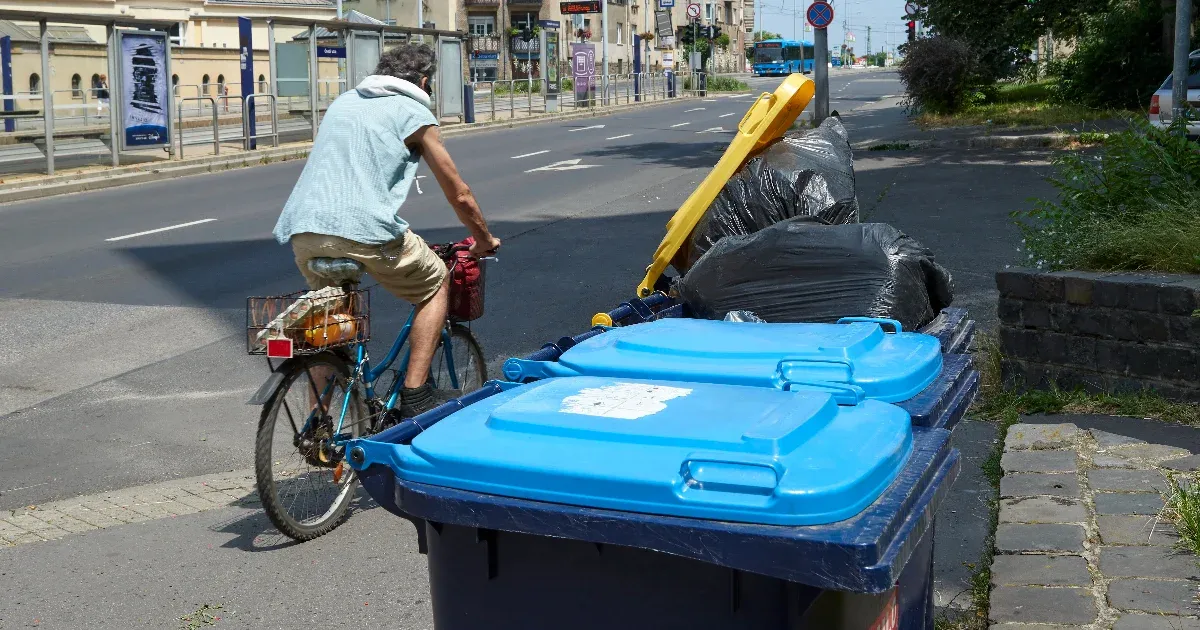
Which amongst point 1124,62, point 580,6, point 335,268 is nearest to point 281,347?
point 335,268

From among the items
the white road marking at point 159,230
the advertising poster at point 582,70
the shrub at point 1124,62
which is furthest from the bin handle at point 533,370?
the advertising poster at point 582,70

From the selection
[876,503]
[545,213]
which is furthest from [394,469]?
[545,213]

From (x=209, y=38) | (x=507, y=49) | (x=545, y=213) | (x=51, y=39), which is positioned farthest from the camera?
(x=507, y=49)

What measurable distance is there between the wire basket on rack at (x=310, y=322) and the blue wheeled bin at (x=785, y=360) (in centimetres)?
131

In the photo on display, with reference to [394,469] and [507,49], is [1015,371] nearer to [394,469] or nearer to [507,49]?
[394,469]

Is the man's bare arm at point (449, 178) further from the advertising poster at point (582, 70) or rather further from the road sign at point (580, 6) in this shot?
the road sign at point (580, 6)

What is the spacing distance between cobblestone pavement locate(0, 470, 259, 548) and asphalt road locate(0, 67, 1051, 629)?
0.11 meters

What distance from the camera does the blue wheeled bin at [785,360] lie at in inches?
110

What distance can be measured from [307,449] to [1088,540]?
104 inches

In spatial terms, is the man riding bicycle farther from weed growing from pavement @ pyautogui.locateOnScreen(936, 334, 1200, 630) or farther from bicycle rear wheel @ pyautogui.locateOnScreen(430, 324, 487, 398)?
weed growing from pavement @ pyautogui.locateOnScreen(936, 334, 1200, 630)

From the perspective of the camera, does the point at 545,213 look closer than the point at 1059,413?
No

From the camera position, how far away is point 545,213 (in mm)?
14250

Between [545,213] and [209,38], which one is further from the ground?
[209,38]

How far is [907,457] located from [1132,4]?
31.1 metres
